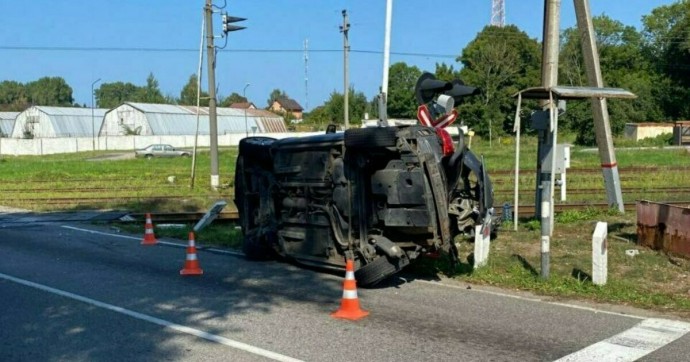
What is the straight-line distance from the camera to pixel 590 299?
26.7 feet

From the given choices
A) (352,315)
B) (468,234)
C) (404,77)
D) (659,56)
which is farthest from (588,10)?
(404,77)

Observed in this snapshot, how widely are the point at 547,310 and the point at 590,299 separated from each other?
89cm

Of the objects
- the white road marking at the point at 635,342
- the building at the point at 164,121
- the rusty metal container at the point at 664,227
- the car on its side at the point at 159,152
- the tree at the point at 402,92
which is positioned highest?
the tree at the point at 402,92

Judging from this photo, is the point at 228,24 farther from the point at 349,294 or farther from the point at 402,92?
the point at 402,92

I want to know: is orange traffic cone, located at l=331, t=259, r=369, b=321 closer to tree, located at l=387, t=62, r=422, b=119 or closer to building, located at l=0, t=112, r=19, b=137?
tree, located at l=387, t=62, r=422, b=119

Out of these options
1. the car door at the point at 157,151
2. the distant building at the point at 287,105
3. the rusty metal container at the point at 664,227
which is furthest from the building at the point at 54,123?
the rusty metal container at the point at 664,227

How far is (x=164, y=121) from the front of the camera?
88.7 m

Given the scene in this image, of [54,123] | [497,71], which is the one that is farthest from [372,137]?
[54,123]

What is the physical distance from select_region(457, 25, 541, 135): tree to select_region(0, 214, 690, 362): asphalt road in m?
50.2

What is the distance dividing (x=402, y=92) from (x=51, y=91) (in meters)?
123

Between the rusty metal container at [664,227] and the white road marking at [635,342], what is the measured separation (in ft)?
9.60

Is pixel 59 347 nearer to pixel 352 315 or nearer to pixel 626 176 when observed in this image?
pixel 352 315

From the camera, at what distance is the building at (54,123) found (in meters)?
85.6

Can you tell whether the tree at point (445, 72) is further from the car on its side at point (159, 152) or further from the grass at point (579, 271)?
the grass at point (579, 271)
